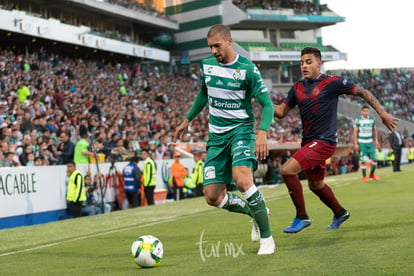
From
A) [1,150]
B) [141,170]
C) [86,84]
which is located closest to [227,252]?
[1,150]

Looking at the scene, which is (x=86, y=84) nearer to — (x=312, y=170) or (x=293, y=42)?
(x=312, y=170)

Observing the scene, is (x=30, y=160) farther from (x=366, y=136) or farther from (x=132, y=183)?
(x=366, y=136)

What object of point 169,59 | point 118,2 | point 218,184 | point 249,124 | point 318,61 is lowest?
point 218,184

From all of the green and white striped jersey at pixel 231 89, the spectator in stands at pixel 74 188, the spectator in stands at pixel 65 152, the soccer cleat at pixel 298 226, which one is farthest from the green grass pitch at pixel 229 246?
the spectator in stands at pixel 65 152

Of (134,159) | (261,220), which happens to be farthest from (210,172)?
(134,159)

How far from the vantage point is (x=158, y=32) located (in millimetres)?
60375

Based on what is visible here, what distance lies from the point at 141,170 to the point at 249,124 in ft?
47.8

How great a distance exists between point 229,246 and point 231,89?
1878mm

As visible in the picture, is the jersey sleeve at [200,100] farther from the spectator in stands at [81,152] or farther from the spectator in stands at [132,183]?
the spectator in stands at [132,183]

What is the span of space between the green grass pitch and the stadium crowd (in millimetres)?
5735

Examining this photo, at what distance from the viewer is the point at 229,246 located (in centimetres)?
802

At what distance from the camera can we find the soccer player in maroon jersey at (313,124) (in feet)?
28.5

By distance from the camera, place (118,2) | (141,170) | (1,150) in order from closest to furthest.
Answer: (1,150), (141,170), (118,2)

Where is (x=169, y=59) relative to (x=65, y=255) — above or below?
above
